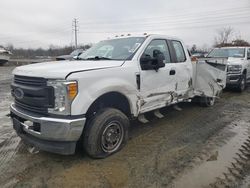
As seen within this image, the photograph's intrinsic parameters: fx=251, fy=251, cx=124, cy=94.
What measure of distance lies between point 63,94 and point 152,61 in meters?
1.94

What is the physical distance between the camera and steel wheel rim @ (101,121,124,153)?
395 centimetres

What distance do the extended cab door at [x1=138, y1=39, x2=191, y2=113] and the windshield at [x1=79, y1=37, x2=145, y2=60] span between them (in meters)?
0.25

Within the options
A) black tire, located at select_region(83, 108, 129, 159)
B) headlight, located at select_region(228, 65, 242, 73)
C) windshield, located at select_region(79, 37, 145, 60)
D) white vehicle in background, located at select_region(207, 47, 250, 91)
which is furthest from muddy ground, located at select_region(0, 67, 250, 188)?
headlight, located at select_region(228, 65, 242, 73)

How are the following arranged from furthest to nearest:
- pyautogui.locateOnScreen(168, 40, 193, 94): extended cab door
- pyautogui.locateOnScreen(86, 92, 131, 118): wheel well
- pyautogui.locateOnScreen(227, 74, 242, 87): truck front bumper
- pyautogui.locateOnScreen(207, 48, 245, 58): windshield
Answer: pyautogui.locateOnScreen(207, 48, 245, 58): windshield < pyautogui.locateOnScreen(227, 74, 242, 87): truck front bumper < pyautogui.locateOnScreen(168, 40, 193, 94): extended cab door < pyautogui.locateOnScreen(86, 92, 131, 118): wheel well

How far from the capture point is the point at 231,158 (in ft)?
13.3

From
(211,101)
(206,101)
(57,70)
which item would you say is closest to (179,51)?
(206,101)

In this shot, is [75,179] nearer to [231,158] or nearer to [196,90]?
[231,158]

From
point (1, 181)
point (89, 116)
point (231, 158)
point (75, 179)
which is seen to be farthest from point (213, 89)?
point (1, 181)

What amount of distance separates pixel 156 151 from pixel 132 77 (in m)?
1.32

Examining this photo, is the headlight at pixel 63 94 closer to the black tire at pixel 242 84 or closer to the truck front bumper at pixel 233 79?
the truck front bumper at pixel 233 79

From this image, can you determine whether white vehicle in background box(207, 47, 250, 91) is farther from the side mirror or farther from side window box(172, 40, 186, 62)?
the side mirror

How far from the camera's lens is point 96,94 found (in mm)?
3656

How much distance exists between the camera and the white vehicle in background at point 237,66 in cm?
980

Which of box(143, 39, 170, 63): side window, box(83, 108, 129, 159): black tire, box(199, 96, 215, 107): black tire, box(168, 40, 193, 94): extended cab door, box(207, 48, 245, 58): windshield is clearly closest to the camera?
box(83, 108, 129, 159): black tire
